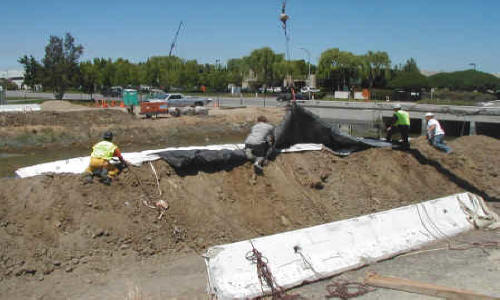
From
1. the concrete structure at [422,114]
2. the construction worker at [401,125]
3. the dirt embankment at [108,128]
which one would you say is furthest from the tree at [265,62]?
the construction worker at [401,125]

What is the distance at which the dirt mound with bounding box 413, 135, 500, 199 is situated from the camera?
45.6 ft

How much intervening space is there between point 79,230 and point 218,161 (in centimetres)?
373

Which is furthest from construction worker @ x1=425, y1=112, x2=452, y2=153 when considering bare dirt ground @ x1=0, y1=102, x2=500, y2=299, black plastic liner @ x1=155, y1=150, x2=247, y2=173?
black plastic liner @ x1=155, y1=150, x2=247, y2=173

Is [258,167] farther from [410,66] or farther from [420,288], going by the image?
[410,66]

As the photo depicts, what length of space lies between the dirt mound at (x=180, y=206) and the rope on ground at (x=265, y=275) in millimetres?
2285

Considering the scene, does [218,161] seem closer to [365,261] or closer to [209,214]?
[209,214]

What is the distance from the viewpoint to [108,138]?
9.56 m

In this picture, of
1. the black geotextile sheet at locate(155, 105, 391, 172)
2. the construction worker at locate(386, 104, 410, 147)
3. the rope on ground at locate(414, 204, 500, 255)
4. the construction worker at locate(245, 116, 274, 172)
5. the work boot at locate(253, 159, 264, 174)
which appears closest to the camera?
the rope on ground at locate(414, 204, 500, 255)

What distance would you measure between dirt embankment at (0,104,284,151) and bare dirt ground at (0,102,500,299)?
17.3m

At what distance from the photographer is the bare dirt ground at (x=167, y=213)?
24.4 ft

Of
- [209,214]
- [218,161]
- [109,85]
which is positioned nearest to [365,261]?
[209,214]

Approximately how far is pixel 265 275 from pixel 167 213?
3286mm

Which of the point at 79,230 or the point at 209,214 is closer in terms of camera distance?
the point at 79,230

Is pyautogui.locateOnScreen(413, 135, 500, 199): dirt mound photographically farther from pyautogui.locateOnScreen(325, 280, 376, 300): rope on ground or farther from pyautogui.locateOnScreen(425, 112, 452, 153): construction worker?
pyautogui.locateOnScreen(325, 280, 376, 300): rope on ground
